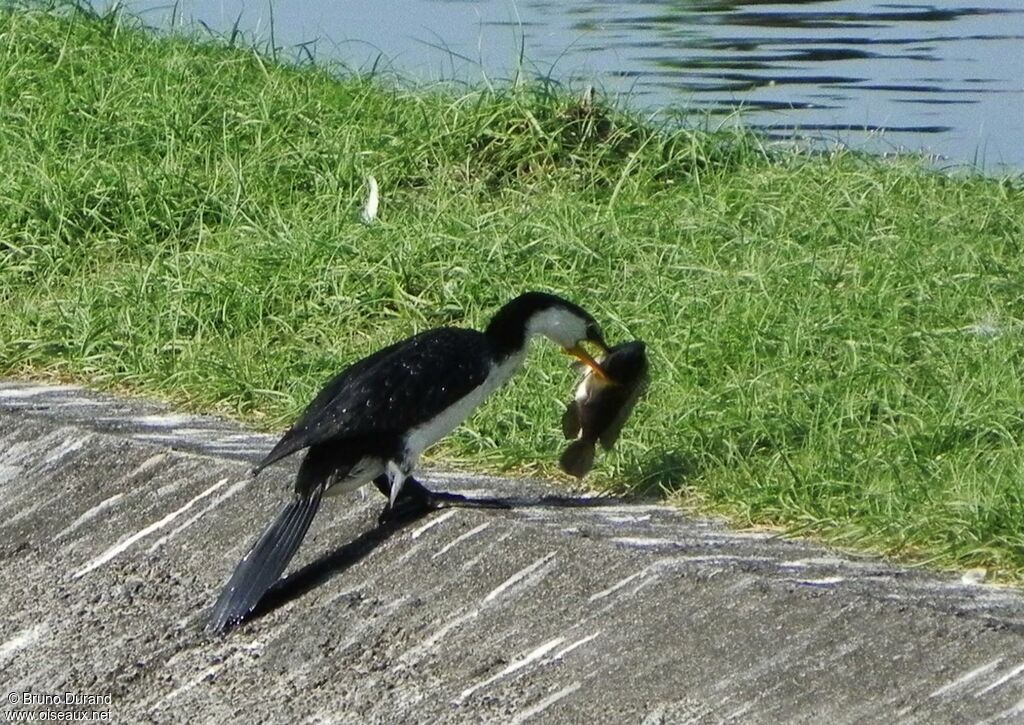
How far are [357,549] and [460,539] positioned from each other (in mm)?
271

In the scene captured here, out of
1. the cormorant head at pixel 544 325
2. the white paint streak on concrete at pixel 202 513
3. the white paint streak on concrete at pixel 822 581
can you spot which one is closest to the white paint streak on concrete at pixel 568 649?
the white paint streak on concrete at pixel 822 581

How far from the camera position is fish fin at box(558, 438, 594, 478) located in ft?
15.7

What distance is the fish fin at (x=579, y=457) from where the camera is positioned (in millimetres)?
4797

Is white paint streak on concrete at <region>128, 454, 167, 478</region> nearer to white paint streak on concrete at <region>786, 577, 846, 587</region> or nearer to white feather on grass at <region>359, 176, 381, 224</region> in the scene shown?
white paint streak on concrete at <region>786, 577, 846, 587</region>

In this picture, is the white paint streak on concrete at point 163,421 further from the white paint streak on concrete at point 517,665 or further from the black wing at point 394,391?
the white paint streak on concrete at point 517,665

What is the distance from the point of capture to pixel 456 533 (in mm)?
4395

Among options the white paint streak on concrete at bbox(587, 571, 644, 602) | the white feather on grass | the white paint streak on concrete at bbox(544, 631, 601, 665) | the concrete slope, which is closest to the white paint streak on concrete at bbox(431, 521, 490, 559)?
the concrete slope

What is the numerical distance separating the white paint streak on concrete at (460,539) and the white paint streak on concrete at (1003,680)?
1.28 m

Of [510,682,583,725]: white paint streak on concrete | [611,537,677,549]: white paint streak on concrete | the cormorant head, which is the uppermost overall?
the cormorant head

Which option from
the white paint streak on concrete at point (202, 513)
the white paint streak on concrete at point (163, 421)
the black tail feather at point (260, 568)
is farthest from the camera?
the white paint streak on concrete at point (163, 421)

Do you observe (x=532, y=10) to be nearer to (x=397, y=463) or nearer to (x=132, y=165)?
(x=132, y=165)

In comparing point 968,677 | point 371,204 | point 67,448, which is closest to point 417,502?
point 67,448

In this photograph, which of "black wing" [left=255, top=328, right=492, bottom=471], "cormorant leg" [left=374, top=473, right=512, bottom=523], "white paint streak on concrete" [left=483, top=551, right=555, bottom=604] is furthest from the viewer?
"cormorant leg" [left=374, top=473, right=512, bottom=523]

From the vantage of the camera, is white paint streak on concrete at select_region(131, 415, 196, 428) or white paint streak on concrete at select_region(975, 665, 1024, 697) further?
white paint streak on concrete at select_region(131, 415, 196, 428)
